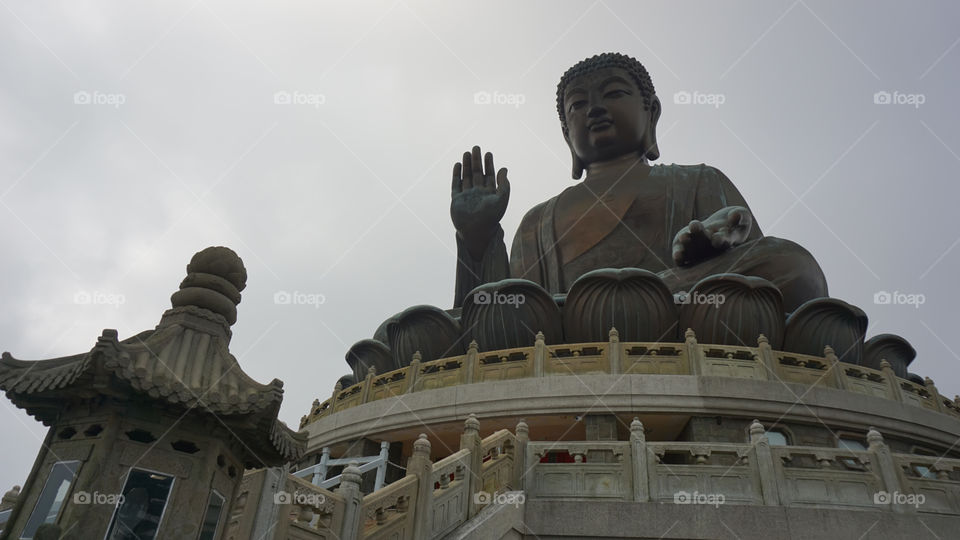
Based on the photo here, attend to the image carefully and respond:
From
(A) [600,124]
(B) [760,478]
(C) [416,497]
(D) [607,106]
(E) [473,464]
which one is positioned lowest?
(C) [416,497]

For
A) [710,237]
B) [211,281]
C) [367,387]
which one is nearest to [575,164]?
[710,237]

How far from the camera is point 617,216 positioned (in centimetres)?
1410

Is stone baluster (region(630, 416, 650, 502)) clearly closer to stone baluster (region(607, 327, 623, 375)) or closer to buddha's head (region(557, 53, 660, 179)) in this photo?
stone baluster (region(607, 327, 623, 375))

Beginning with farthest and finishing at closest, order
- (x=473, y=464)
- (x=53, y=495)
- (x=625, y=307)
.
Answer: (x=625, y=307)
(x=473, y=464)
(x=53, y=495)

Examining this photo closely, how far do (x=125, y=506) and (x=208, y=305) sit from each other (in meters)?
0.93

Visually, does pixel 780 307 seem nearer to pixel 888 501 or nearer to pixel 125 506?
pixel 888 501

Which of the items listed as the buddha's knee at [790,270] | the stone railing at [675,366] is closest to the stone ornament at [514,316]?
the stone railing at [675,366]

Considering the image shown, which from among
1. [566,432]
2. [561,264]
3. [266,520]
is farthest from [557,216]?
[266,520]

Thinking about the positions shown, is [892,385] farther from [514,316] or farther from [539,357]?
[514,316]

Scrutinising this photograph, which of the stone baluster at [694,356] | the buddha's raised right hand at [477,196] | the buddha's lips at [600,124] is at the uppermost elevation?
the buddha's lips at [600,124]

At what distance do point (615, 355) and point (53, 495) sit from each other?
6504 mm

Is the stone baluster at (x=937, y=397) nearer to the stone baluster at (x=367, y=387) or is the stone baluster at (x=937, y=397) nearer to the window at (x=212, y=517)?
the stone baluster at (x=367, y=387)

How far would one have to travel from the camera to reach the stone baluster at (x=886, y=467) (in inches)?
223

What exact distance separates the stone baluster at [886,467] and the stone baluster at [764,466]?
83cm
